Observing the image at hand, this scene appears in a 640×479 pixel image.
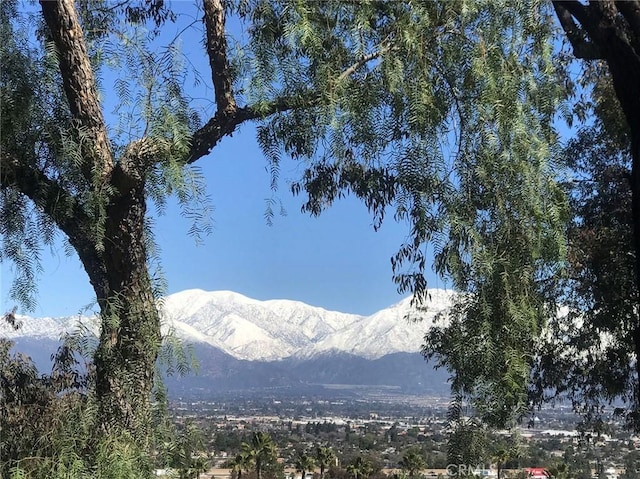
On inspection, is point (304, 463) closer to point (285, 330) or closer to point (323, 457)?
point (323, 457)

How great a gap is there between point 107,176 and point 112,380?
840 millimetres

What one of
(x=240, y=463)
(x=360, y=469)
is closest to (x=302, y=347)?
(x=240, y=463)

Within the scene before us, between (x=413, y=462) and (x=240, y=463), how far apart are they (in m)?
6.31

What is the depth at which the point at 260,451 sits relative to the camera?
21.6 meters

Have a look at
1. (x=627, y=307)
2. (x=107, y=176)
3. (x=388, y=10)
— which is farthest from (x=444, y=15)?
(x=627, y=307)

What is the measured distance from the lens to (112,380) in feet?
8.98

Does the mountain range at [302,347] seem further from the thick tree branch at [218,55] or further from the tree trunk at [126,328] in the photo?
the tree trunk at [126,328]

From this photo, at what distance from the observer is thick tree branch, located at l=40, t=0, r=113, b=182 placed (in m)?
2.91

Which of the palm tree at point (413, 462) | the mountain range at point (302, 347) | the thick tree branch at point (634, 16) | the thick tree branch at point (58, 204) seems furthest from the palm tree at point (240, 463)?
the thick tree branch at point (634, 16)

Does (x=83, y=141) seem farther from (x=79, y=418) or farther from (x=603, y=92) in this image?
(x=603, y=92)

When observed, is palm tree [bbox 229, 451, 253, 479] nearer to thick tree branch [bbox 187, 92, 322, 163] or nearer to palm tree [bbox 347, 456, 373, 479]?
palm tree [bbox 347, 456, 373, 479]

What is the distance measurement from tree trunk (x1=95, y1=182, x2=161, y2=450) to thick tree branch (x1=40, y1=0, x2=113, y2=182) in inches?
11.1

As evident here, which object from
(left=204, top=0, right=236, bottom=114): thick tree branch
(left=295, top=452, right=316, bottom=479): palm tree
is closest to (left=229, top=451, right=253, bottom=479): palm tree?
(left=295, top=452, right=316, bottom=479): palm tree

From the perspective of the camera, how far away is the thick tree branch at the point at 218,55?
10.1ft
